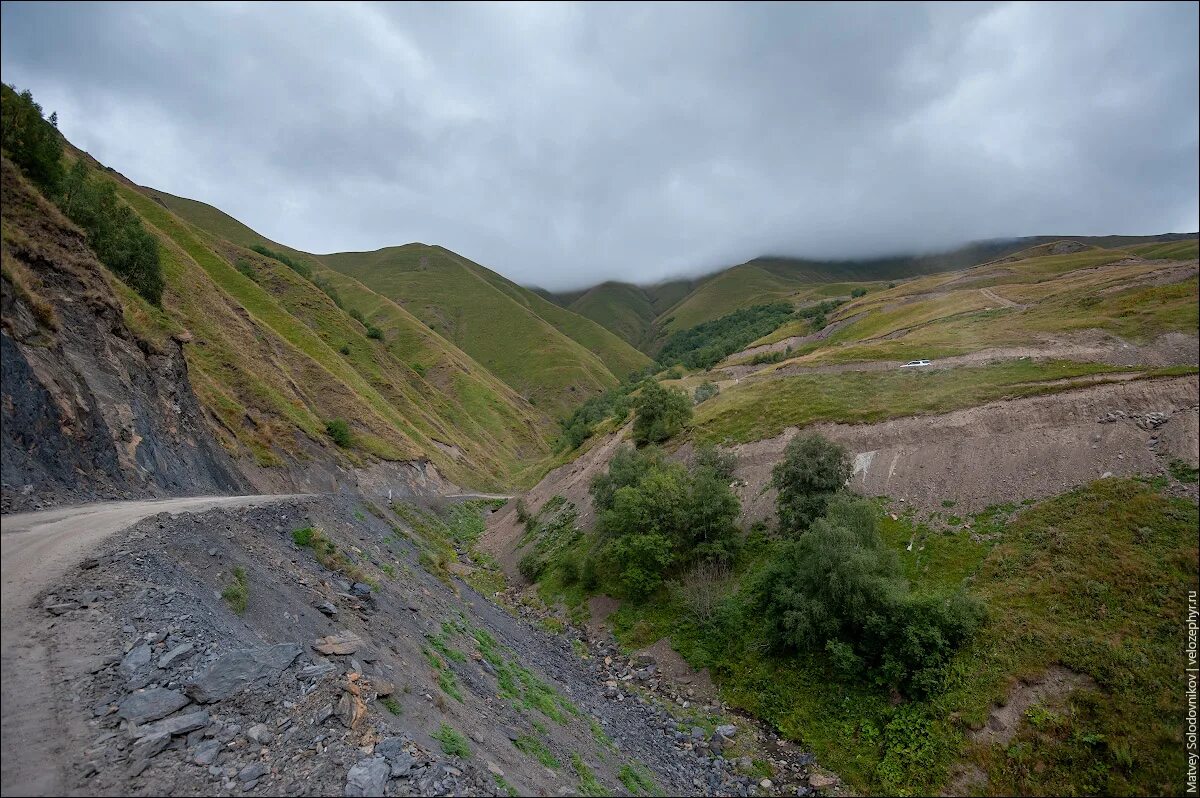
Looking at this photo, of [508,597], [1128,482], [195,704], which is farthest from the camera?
[508,597]

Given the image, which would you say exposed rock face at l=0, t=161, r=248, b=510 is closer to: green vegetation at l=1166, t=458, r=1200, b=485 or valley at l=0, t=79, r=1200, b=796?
valley at l=0, t=79, r=1200, b=796

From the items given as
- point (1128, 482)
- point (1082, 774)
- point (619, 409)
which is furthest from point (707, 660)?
point (619, 409)

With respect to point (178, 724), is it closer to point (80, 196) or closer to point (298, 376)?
point (80, 196)

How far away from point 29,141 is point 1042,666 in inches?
1976

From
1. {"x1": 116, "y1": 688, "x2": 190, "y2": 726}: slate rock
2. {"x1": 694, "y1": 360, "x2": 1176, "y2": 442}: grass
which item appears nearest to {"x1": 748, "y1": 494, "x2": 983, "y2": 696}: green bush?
{"x1": 694, "y1": 360, "x2": 1176, "y2": 442}: grass

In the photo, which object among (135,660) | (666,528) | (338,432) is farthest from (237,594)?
(338,432)

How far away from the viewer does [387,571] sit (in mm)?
26734

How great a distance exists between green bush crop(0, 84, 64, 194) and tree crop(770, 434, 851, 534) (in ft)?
143

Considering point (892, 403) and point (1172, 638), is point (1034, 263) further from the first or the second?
point (1172, 638)

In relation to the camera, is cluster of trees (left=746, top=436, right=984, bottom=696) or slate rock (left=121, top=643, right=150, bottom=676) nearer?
slate rock (left=121, top=643, right=150, bottom=676)

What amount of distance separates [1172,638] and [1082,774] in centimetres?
606

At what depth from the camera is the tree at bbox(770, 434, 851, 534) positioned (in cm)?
3303

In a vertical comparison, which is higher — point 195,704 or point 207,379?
point 207,379

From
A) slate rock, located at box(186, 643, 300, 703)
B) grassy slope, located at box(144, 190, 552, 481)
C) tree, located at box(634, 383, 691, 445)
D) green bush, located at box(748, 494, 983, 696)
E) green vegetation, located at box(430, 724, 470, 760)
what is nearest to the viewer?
slate rock, located at box(186, 643, 300, 703)
